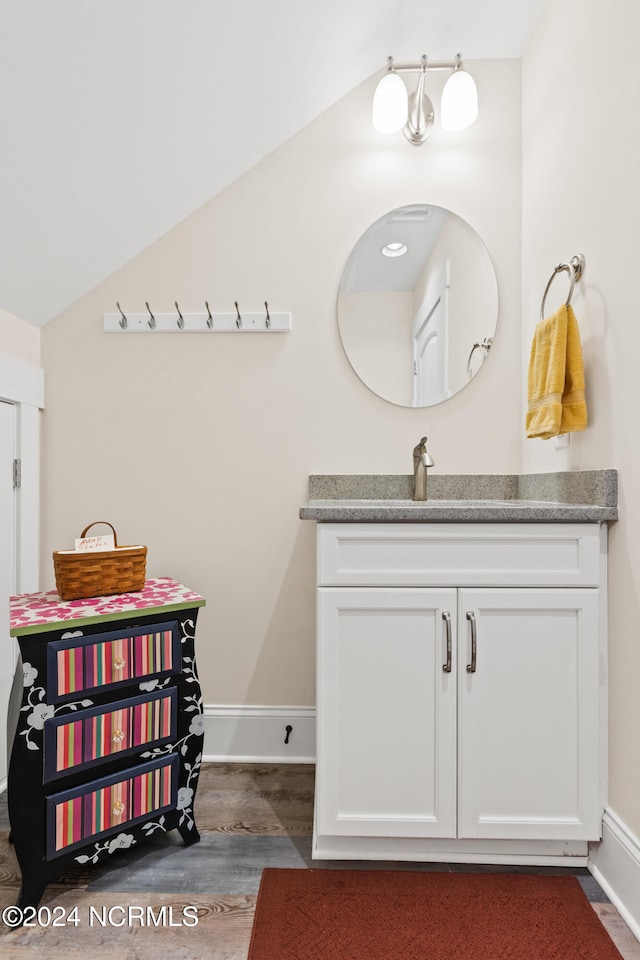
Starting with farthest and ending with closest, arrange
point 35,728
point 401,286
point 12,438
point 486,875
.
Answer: point 401,286 < point 12,438 < point 486,875 < point 35,728

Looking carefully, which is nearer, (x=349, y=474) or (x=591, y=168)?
(x=591, y=168)

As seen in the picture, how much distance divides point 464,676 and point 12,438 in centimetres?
159

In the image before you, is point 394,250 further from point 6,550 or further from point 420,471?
point 6,550

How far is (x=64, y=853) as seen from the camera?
4.48 feet

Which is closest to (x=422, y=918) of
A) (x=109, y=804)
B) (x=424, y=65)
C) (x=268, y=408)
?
(x=109, y=804)

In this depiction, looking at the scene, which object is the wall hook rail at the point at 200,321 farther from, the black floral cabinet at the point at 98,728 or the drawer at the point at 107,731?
the drawer at the point at 107,731

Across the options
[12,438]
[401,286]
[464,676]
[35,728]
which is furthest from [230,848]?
[401,286]

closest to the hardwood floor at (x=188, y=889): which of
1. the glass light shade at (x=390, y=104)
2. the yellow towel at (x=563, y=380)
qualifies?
the yellow towel at (x=563, y=380)

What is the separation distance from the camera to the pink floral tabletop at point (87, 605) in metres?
1.39

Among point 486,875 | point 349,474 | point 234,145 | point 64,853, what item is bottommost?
point 486,875

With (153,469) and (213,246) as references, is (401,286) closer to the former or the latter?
(213,246)

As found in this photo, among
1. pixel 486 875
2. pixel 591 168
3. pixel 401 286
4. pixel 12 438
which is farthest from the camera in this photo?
pixel 401 286

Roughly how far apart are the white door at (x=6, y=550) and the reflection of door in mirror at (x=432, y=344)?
4.52 ft

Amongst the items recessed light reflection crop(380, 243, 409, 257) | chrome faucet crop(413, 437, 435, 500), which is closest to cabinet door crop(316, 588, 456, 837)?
chrome faucet crop(413, 437, 435, 500)
